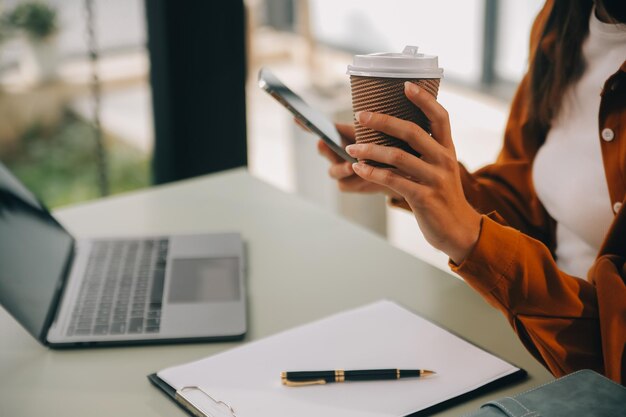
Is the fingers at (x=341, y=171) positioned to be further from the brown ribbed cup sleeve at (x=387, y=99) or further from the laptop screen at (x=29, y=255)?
the laptop screen at (x=29, y=255)

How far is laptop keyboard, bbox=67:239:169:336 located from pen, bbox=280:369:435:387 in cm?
23

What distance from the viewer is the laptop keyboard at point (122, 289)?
103 centimetres

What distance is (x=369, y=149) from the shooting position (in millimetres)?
759

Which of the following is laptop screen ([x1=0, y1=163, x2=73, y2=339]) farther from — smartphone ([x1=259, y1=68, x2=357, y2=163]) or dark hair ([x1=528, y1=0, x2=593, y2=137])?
dark hair ([x1=528, y1=0, x2=593, y2=137])

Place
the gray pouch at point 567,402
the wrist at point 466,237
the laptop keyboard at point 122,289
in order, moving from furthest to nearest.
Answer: the laptop keyboard at point 122,289 → the wrist at point 466,237 → the gray pouch at point 567,402

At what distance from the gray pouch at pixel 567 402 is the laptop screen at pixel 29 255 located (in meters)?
0.58

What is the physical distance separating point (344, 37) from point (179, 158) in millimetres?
3318

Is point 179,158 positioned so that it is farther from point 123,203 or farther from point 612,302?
point 612,302

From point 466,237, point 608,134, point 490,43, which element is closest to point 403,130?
point 466,237

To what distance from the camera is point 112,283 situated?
1.13m

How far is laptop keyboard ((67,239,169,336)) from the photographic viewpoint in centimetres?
103

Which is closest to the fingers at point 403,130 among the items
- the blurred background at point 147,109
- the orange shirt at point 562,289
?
the orange shirt at point 562,289

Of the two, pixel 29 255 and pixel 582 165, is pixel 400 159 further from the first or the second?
pixel 29 255

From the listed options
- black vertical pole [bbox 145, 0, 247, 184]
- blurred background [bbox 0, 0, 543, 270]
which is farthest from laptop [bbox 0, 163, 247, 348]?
black vertical pole [bbox 145, 0, 247, 184]
